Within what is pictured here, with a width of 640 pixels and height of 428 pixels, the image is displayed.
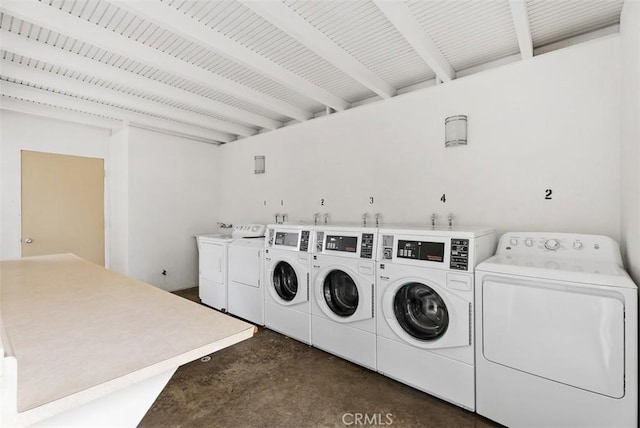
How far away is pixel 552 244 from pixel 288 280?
2388 mm

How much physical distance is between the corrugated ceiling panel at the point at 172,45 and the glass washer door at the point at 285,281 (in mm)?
1976

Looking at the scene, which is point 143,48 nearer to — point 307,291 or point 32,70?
point 32,70

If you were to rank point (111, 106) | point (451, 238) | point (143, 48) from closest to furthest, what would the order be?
point (451, 238), point (143, 48), point (111, 106)

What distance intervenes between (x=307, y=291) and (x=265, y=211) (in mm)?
1952

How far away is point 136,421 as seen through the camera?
910mm

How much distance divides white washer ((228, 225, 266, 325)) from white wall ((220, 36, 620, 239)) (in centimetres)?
90

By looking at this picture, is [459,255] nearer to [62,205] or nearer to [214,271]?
[214,271]

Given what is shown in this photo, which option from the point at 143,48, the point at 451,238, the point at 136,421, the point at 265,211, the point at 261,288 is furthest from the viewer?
the point at 265,211

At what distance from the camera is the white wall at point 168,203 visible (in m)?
4.38

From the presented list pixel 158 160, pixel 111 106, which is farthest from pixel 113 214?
pixel 111 106

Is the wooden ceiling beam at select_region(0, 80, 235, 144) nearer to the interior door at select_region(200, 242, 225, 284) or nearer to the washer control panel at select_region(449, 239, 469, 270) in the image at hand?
the interior door at select_region(200, 242, 225, 284)

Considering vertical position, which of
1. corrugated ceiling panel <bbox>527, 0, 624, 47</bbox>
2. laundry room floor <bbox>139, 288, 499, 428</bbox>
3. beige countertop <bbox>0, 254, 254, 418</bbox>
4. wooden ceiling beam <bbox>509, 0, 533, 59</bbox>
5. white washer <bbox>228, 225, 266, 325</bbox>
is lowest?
laundry room floor <bbox>139, 288, 499, 428</bbox>

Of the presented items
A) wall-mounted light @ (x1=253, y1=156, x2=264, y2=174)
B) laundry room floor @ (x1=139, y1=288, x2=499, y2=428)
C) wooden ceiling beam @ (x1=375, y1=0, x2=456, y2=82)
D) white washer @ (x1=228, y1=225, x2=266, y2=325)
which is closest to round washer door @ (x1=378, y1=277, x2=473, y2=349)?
laundry room floor @ (x1=139, y1=288, x2=499, y2=428)

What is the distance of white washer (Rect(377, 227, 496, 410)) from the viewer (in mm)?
1982
